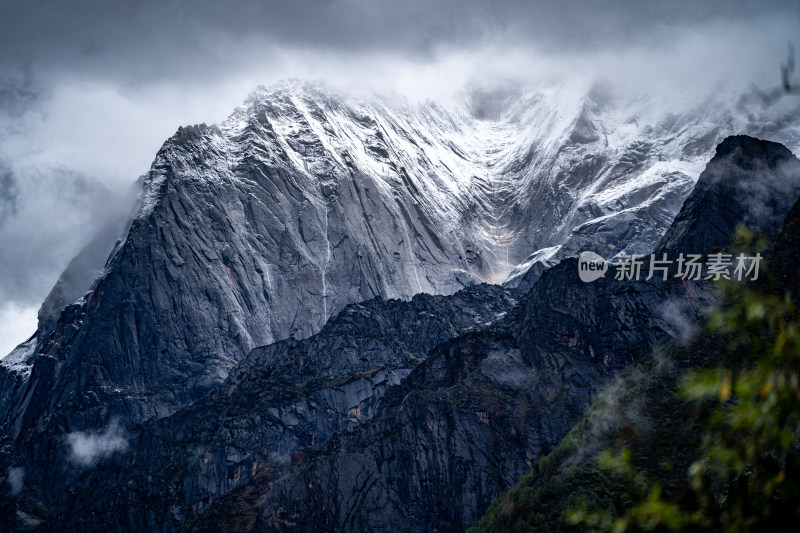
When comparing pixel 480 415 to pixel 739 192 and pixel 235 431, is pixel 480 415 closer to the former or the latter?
pixel 235 431

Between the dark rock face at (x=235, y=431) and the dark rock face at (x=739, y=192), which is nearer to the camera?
the dark rock face at (x=739, y=192)

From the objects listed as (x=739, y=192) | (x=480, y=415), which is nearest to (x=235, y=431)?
(x=480, y=415)

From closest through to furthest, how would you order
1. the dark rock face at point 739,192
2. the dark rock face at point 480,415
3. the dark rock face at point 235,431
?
1. the dark rock face at point 480,415
2. the dark rock face at point 739,192
3. the dark rock face at point 235,431

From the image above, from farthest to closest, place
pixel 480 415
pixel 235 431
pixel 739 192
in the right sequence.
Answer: pixel 235 431 → pixel 739 192 → pixel 480 415

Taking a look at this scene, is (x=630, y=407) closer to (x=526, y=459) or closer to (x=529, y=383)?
(x=526, y=459)

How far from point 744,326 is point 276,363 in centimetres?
18664

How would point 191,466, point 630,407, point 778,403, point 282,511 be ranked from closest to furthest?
point 778,403
point 630,407
point 282,511
point 191,466

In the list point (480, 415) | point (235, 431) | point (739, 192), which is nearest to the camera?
point (480, 415)

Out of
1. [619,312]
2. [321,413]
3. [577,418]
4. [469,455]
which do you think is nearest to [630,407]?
[577,418]

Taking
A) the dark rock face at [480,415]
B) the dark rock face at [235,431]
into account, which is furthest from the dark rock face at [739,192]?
the dark rock face at [235,431]

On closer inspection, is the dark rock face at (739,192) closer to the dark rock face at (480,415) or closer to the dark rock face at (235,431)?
the dark rock face at (480,415)

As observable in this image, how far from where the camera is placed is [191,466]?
571 ft

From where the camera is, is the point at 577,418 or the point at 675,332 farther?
the point at 675,332

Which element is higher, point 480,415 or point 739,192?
point 739,192
